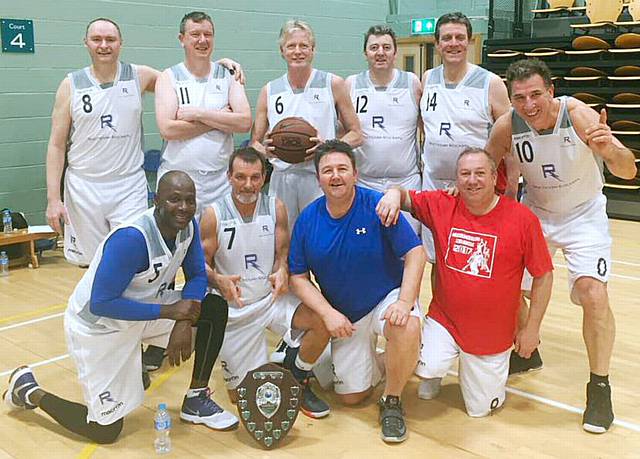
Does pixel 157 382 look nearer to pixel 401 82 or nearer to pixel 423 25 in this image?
pixel 401 82

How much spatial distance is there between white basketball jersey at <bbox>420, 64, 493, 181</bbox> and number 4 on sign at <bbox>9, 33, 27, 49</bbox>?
424cm

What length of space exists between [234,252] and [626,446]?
6.27ft

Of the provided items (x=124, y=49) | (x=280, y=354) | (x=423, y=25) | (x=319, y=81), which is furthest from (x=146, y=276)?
(x=423, y=25)

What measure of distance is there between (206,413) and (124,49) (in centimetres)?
517

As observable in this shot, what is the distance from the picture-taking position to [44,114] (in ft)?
22.5

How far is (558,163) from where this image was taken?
10.9ft

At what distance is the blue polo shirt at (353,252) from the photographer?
328 centimetres

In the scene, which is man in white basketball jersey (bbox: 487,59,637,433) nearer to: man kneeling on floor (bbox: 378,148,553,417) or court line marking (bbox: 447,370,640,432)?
court line marking (bbox: 447,370,640,432)

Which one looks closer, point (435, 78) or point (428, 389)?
point (428, 389)

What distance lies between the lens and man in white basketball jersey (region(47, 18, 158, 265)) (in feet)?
12.8

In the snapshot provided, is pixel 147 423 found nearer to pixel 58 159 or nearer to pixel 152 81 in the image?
pixel 58 159

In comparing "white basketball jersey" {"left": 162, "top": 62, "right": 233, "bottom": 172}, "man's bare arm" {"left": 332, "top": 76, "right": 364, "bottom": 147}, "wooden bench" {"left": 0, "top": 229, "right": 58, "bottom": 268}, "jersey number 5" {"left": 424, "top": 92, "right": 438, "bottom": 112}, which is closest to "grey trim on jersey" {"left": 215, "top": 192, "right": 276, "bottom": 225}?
"white basketball jersey" {"left": 162, "top": 62, "right": 233, "bottom": 172}

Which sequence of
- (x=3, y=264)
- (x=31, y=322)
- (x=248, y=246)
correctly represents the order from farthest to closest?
(x=3, y=264) → (x=31, y=322) → (x=248, y=246)

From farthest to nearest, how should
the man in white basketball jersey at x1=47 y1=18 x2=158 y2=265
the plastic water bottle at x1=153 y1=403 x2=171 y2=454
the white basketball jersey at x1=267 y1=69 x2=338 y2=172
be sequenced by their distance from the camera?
1. the white basketball jersey at x1=267 y1=69 x2=338 y2=172
2. the man in white basketball jersey at x1=47 y1=18 x2=158 y2=265
3. the plastic water bottle at x1=153 y1=403 x2=171 y2=454
